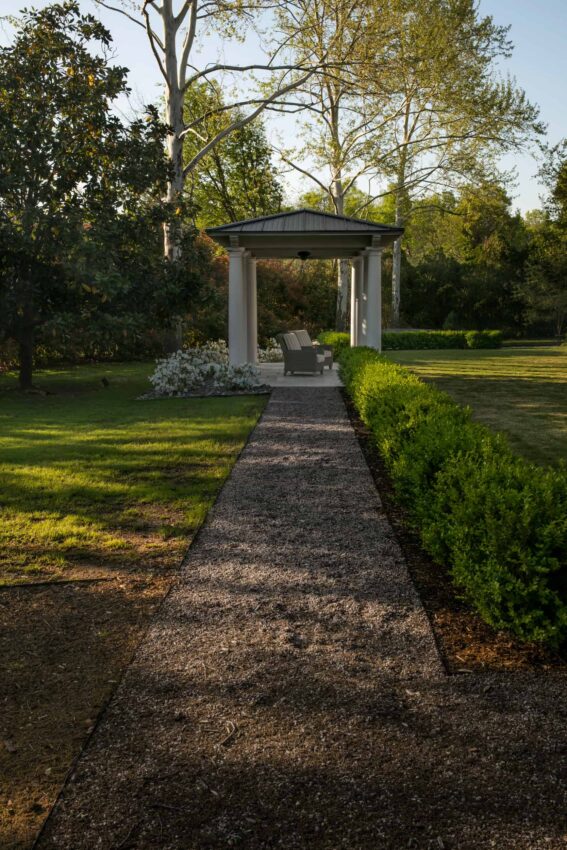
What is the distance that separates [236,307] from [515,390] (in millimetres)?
5855

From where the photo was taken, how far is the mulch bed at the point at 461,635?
3.14 meters

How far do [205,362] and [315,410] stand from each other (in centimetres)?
479

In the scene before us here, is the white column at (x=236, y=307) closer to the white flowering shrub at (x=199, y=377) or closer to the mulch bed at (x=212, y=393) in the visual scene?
the white flowering shrub at (x=199, y=377)

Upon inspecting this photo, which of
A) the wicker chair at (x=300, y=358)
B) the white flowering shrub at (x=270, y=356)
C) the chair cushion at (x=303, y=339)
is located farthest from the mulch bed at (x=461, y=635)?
the white flowering shrub at (x=270, y=356)

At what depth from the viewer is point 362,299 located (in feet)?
55.9

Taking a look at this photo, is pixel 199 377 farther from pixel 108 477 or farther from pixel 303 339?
pixel 108 477

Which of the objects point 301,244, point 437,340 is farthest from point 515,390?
point 437,340

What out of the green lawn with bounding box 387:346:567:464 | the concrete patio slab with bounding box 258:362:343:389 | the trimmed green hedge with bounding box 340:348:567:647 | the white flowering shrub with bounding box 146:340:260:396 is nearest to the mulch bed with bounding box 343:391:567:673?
the trimmed green hedge with bounding box 340:348:567:647

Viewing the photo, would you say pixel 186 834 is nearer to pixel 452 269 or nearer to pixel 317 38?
pixel 317 38

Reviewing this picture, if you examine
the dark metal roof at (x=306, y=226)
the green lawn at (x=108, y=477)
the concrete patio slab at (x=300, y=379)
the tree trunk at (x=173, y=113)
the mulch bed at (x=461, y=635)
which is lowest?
the mulch bed at (x=461, y=635)

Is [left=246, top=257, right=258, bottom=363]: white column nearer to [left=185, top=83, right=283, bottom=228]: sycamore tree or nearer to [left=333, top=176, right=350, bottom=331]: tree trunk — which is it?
[left=333, top=176, right=350, bottom=331]: tree trunk

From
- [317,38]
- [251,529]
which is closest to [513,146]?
[317,38]

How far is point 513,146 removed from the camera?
87.1 feet

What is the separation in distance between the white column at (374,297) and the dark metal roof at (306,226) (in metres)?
0.76
